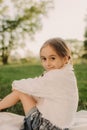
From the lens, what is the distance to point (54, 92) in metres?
3.12

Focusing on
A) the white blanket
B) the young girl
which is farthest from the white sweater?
the white blanket

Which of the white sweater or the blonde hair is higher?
the blonde hair

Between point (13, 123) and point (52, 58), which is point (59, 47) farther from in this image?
point (13, 123)

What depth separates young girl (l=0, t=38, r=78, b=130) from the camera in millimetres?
3102

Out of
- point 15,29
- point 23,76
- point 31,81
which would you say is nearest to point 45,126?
point 31,81

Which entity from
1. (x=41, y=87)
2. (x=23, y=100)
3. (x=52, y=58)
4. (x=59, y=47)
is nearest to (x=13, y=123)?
(x=23, y=100)

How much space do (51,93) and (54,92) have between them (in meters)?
0.03

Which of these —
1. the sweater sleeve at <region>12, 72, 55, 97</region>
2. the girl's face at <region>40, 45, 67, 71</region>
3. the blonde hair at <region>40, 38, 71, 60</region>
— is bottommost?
the sweater sleeve at <region>12, 72, 55, 97</region>

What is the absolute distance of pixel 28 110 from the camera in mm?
3129

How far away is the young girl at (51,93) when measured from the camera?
3102 mm

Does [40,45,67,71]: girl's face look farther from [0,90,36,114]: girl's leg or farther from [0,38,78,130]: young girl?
Result: [0,90,36,114]: girl's leg

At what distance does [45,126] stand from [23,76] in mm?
6111

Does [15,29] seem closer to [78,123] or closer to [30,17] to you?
[30,17]

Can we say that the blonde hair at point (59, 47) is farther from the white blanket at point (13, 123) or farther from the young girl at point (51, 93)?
the white blanket at point (13, 123)
